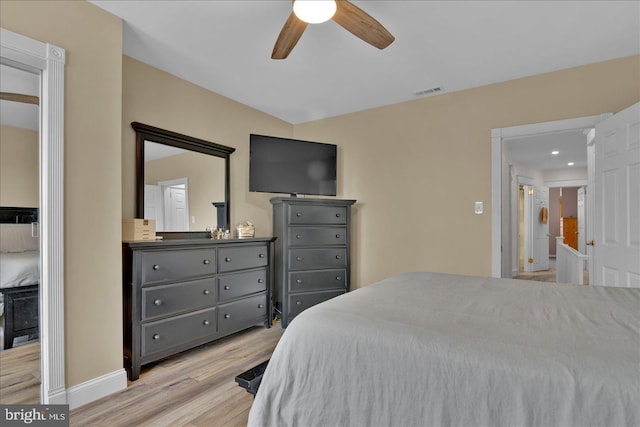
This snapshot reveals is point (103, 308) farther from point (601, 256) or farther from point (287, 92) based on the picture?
point (601, 256)

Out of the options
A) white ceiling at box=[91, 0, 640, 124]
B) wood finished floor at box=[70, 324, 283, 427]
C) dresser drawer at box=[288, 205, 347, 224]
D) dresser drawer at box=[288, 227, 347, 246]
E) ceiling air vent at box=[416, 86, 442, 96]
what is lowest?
wood finished floor at box=[70, 324, 283, 427]

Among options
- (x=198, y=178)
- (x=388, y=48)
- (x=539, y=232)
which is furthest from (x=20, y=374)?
(x=539, y=232)

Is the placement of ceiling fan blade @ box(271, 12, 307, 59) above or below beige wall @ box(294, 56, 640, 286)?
above

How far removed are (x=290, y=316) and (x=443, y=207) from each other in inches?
78.1

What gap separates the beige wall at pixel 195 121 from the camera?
9.29 feet

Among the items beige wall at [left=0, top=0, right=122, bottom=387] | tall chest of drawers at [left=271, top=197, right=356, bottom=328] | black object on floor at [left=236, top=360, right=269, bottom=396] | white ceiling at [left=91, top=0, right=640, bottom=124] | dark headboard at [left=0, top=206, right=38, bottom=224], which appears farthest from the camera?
tall chest of drawers at [left=271, top=197, right=356, bottom=328]

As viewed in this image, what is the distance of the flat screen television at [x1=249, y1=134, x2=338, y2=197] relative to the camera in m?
3.73

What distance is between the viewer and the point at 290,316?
11.8 ft

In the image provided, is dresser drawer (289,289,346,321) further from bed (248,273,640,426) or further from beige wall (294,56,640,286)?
bed (248,273,640,426)

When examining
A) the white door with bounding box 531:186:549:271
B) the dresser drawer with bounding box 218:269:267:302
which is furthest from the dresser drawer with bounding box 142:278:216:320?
the white door with bounding box 531:186:549:271

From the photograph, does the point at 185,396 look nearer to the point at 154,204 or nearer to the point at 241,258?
the point at 241,258

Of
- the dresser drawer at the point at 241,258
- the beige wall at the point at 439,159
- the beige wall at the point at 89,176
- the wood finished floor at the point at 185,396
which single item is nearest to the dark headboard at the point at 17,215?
the beige wall at the point at 89,176

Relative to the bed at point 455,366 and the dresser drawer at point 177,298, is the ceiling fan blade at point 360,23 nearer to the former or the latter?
the bed at point 455,366

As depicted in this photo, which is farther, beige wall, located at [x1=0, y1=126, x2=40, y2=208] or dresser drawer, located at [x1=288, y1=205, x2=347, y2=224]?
dresser drawer, located at [x1=288, y1=205, x2=347, y2=224]
